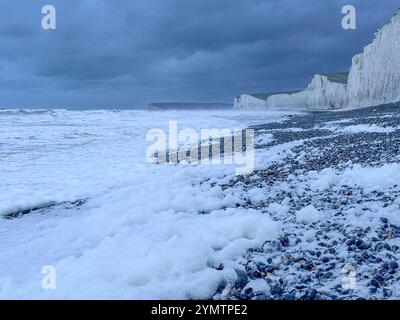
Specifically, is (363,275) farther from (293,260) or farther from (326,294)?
(293,260)

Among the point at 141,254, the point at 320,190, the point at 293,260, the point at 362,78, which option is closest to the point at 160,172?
the point at 320,190

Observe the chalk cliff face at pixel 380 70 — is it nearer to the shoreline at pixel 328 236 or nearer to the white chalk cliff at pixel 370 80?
the white chalk cliff at pixel 370 80

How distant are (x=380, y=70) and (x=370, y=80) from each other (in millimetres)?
5130

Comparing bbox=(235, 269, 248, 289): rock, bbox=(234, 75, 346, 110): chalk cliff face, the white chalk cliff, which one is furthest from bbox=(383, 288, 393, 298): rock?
bbox=(234, 75, 346, 110): chalk cliff face

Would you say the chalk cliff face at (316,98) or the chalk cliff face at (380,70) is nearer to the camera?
the chalk cliff face at (380,70)

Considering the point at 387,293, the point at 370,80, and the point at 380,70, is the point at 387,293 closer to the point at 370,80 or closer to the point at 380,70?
the point at 380,70

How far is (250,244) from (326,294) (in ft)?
5.98

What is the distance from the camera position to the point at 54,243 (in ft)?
24.7

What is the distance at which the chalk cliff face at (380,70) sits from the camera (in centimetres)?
Result: 5497

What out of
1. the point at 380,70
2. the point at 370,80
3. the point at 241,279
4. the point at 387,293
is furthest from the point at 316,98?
the point at 387,293

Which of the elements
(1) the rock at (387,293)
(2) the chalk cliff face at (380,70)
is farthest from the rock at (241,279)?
(2) the chalk cliff face at (380,70)
